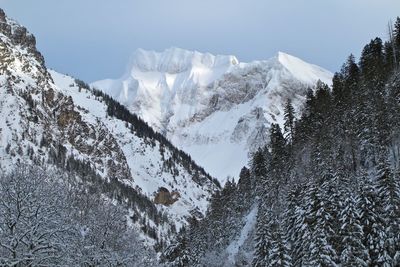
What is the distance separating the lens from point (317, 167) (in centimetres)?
8256

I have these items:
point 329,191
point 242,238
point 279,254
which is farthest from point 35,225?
point 242,238

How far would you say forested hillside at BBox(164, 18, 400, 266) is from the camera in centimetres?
5553

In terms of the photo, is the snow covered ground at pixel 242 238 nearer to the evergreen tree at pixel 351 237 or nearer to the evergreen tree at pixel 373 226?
the evergreen tree at pixel 373 226

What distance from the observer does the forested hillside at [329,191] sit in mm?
55531

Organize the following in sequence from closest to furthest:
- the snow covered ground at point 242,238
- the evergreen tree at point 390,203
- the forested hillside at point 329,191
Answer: the evergreen tree at point 390,203 < the forested hillside at point 329,191 < the snow covered ground at point 242,238

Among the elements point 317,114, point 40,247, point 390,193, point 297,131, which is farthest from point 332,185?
point 297,131

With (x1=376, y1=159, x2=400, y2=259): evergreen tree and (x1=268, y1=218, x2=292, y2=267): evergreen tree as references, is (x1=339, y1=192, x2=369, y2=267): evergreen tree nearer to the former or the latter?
(x1=376, y1=159, x2=400, y2=259): evergreen tree

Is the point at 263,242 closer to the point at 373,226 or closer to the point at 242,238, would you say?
the point at 373,226

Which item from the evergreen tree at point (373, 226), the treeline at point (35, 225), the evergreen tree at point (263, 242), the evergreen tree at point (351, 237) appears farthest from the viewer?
the evergreen tree at point (263, 242)

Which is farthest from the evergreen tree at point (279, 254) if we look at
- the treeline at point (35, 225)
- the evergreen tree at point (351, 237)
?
the treeline at point (35, 225)

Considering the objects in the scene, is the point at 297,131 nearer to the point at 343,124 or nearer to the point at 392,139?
the point at 343,124

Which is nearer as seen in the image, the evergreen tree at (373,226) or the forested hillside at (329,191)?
the evergreen tree at (373,226)

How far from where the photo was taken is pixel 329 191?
62.5 m

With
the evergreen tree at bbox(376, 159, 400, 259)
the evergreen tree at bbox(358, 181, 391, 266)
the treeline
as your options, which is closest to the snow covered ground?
the evergreen tree at bbox(358, 181, 391, 266)
